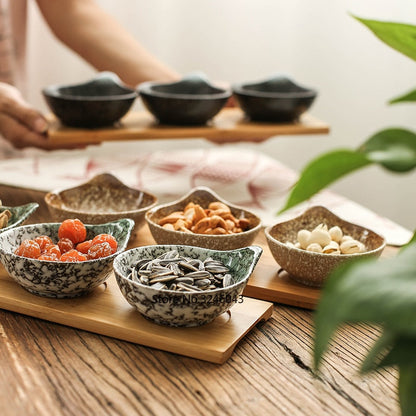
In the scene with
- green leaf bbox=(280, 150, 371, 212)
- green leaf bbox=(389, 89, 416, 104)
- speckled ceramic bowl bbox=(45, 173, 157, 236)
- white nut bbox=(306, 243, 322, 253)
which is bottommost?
speckled ceramic bowl bbox=(45, 173, 157, 236)

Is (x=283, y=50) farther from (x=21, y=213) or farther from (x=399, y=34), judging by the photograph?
(x=399, y=34)

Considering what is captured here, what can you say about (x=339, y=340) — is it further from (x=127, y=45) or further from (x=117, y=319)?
(x=127, y=45)

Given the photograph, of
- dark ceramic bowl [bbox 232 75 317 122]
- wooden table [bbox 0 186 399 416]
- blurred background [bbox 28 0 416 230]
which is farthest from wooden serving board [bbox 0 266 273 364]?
blurred background [bbox 28 0 416 230]

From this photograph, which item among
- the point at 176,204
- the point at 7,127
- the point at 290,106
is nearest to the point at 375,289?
the point at 176,204

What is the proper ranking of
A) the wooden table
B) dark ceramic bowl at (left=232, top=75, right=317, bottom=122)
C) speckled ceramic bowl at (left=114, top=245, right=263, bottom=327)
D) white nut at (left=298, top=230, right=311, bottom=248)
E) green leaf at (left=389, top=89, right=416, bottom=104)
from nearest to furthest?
1. green leaf at (left=389, top=89, right=416, bottom=104)
2. the wooden table
3. speckled ceramic bowl at (left=114, top=245, right=263, bottom=327)
4. white nut at (left=298, top=230, right=311, bottom=248)
5. dark ceramic bowl at (left=232, top=75, right=317, bottom=122)

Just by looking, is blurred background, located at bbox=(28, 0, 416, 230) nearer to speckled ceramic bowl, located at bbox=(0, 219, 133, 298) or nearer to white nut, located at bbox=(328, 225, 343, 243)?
white nut, located at bbox=(328, 225, 343, 243)

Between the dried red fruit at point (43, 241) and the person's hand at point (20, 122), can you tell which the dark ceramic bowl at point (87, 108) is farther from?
the dried red fruit at point (43, 241)

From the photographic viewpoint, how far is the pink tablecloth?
152 cm

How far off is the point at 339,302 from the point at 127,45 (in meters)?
1.73

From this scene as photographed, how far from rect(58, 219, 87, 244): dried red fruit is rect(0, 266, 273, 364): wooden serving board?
8 centimetres

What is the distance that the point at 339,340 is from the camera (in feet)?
3.01

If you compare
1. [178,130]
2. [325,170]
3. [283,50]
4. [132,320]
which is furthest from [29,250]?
[283,50]

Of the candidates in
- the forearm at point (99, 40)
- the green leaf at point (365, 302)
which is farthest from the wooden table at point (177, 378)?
the forearm at point (99, 40)

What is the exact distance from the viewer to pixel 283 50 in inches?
111
